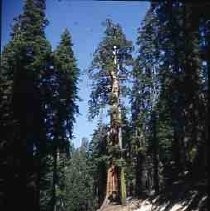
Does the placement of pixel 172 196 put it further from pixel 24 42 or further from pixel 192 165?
A: pixel 24 42

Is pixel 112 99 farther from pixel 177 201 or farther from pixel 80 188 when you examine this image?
pixel 80 188

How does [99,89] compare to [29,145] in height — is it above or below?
above


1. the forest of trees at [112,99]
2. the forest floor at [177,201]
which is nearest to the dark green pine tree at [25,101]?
the forest of trees at [112,99]

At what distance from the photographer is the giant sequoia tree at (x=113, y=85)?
3447 cm

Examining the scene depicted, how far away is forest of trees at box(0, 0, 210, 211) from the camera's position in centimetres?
2903

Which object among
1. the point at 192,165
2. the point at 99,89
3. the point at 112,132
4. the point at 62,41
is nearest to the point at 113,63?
the point at 99,89

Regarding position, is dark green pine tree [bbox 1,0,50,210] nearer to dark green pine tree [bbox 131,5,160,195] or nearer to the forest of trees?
the forest of trees

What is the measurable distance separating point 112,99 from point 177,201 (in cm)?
1161

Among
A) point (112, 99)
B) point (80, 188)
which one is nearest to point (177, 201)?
point (112, 99)

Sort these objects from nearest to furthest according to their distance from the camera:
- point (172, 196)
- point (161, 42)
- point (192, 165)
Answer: point (172, 196) → point (192, 165) → point (161, 42)

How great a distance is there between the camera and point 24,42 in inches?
1373

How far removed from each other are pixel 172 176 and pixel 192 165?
6.73 meters

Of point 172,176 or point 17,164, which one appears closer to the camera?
point 17,164

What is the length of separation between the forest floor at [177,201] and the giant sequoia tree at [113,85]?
257cm
